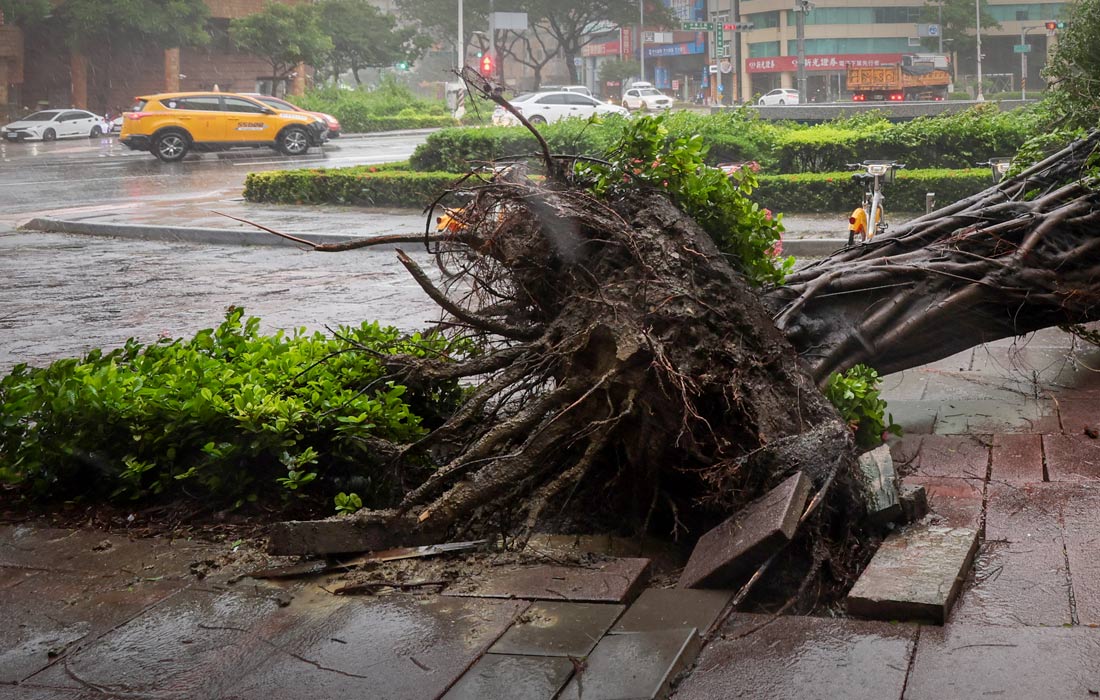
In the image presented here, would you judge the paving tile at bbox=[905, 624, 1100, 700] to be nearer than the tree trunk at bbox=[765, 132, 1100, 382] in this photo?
Yes

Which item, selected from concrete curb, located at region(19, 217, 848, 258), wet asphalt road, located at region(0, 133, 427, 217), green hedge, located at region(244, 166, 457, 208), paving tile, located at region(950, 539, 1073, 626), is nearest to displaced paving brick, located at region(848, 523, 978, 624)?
paving tile, located at region(950, 539, 1073, 626)

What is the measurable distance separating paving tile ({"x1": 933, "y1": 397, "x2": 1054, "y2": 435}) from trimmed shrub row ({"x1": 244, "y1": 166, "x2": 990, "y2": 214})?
10.6 m

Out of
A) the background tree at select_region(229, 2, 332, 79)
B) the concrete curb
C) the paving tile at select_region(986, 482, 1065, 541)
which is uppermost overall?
the background tree at select_region(229, 2, 332, 79)

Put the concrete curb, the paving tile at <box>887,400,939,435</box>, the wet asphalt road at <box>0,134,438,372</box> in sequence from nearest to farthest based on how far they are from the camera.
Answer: the paving tile at <box>887,400,939,435</box> < the wet asphalt road at <box>0,134,438,372</box> < the concrete curb

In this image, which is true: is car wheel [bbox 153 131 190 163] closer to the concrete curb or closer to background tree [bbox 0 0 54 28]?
the concrete curb

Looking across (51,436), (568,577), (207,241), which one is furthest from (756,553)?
(207,241)

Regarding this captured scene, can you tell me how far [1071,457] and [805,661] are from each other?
266cm

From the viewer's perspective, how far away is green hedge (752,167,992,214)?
16.9 meters

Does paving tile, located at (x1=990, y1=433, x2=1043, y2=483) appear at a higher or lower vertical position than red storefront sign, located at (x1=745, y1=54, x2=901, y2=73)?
lower

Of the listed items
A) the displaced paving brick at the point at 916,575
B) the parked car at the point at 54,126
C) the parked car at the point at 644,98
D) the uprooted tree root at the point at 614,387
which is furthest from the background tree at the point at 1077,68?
the parked car at the point at 54,126

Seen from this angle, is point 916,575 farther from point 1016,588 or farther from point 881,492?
point 881,492

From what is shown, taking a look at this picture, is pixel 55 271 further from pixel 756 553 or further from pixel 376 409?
pixel 756 553

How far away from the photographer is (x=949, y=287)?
592 centimetres

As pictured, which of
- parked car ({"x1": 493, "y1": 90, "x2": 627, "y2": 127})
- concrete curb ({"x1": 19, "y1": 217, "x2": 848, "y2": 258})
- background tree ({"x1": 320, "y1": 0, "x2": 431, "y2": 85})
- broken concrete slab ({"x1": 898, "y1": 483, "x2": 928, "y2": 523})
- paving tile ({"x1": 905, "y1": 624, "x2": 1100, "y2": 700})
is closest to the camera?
paving tile ({"x1": 905, "y1": 624, "x2": 1100, "y2": 700})
